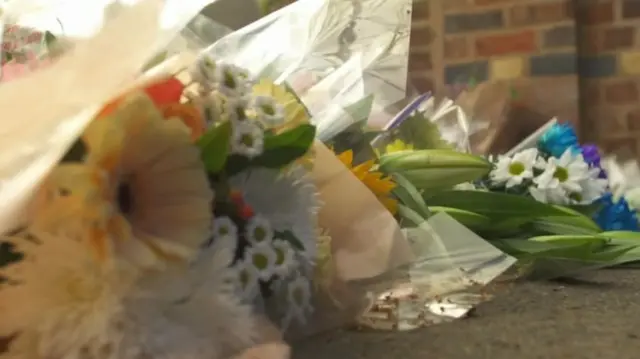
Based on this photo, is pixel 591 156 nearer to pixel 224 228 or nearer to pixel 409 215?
pixel 409 215

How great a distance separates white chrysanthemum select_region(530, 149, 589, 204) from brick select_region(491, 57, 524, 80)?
4.01 ft

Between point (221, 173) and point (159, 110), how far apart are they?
0.07 meters

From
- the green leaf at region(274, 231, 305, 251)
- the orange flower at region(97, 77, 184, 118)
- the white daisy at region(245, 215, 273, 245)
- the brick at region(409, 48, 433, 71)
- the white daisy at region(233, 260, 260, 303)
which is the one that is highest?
the orange flower at region(97, 77, 184, 118)

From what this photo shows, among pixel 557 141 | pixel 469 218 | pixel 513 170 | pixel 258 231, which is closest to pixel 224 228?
pixel 258 231

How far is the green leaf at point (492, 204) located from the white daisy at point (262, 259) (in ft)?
1.28

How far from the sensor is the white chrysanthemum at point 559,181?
1070 millimetres

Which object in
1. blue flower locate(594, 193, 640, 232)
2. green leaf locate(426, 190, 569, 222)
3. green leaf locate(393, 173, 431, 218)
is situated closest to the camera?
green leaf locate(393, 173, 431, 218)

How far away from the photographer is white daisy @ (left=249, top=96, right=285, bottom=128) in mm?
527

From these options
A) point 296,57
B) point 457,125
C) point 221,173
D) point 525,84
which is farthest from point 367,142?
point 525,84

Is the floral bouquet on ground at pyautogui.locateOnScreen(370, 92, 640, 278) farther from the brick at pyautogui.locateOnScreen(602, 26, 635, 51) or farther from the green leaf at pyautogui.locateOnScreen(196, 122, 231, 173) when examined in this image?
the brick at pyautogui.locateOnScreen(602, 26, 635, 51)

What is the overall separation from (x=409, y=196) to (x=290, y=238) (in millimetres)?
273

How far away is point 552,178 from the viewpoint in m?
1.08

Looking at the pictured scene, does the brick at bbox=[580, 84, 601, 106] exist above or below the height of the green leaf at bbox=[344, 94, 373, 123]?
below

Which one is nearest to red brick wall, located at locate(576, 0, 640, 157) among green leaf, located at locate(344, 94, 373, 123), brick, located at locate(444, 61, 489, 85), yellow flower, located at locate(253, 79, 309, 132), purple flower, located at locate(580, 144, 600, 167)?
brick, located at locate(444, 61, 489, 85)
